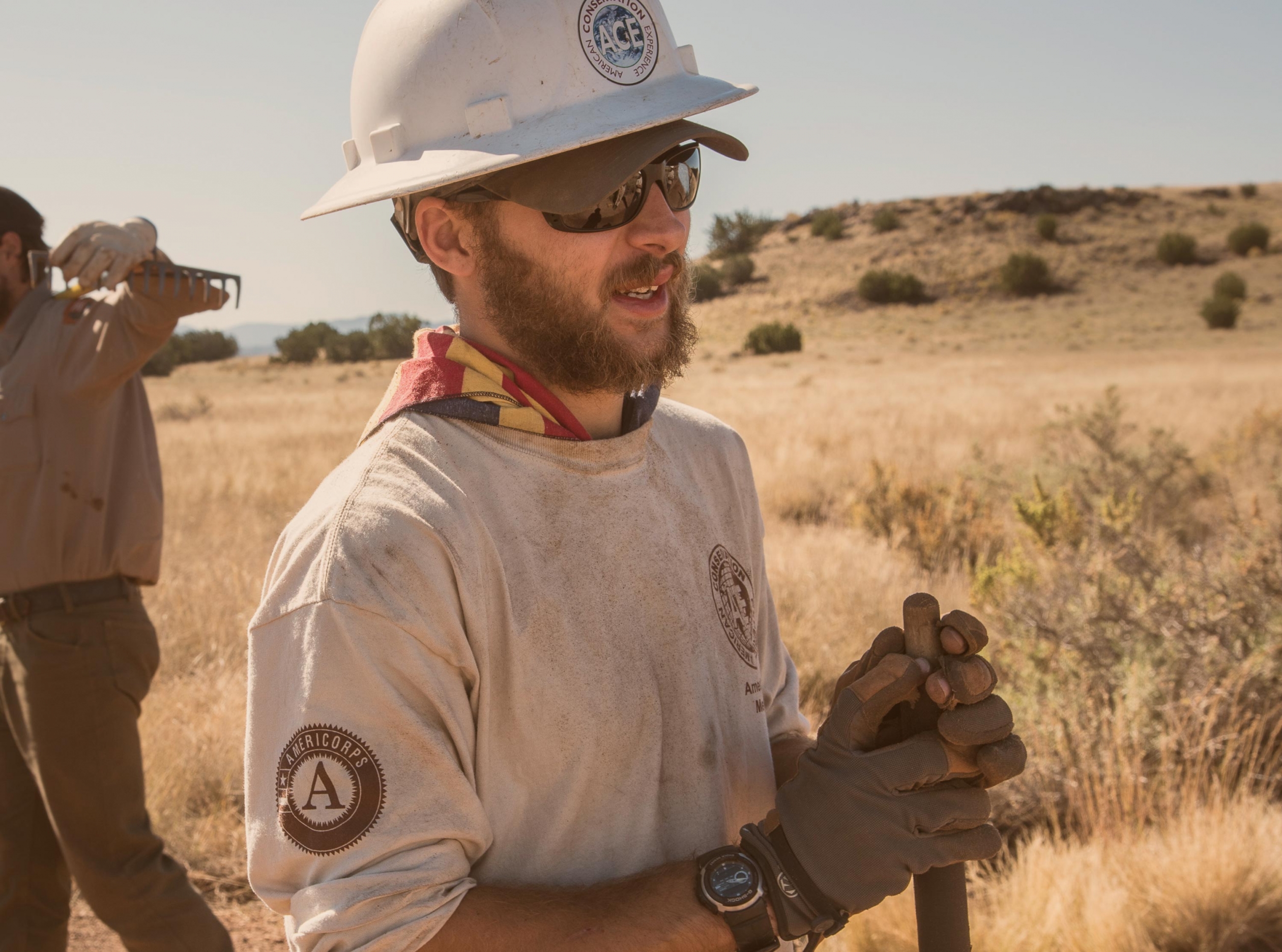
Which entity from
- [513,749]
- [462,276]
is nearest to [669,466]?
[462,276]

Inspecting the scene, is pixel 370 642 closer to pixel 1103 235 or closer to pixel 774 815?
pixel 774 815

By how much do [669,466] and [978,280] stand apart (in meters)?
55.5

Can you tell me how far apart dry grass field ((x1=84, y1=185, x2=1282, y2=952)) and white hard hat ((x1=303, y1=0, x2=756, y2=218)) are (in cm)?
262

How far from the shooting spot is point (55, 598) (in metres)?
3.32

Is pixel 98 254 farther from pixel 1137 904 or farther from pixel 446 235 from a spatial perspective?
pixel 1137 904

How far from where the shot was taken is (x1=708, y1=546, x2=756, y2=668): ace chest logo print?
177cm

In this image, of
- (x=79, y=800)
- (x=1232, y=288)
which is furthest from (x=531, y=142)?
(x=1232, y=288)

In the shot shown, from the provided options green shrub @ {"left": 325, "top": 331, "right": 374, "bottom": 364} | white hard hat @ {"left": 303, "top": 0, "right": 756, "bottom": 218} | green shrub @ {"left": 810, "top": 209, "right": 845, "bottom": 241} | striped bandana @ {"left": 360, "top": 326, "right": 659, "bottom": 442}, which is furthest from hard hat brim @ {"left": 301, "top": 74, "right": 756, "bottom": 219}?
green shrub @ {"left": 810, "top": 209, "right": 845, "bottom": 241}

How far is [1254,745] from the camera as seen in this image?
392 cm

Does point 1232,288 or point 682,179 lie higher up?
point 682,179

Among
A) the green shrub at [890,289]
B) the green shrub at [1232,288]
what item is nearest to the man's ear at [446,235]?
the green shrub at [1232,288]

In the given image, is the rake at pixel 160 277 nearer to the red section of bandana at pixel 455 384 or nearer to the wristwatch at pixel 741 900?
the red section of bandana at pixel 455 384

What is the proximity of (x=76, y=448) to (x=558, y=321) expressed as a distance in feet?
8.24

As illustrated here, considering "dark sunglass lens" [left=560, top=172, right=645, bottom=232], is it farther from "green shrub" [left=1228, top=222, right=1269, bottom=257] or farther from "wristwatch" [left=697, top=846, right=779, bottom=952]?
"green shrub" [left=1228, top=222, right=1269, bottom=257]
